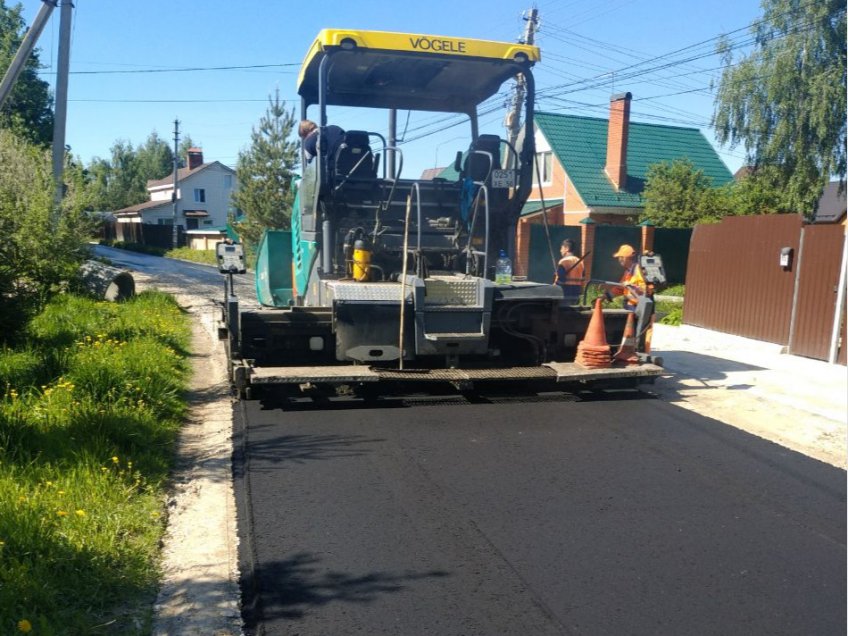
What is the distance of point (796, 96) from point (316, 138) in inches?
746

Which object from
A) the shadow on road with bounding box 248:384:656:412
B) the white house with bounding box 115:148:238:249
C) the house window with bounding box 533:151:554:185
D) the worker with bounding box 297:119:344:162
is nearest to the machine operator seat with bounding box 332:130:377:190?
the worker with bounding box 297:119:344:162

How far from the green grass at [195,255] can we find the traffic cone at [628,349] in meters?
32.1

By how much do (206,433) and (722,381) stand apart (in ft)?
18.9

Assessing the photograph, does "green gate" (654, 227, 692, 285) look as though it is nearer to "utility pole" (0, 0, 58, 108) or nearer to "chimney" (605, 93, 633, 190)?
"chimney" (605, 93, 633, 190)

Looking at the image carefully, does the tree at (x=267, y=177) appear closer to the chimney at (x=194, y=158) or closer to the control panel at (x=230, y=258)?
the control panel at (x=230, y=258)

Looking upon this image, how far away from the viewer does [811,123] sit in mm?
21656

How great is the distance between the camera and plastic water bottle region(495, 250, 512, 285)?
810 cm

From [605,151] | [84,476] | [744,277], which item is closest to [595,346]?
[84,476]

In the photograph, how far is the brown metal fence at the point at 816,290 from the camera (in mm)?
10547

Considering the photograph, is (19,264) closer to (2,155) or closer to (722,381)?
(2,155)

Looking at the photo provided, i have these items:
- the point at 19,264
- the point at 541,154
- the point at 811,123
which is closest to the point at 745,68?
the point at 811,123

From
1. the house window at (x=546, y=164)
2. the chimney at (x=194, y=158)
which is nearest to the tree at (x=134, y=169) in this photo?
the chimney at (x=194, y=158)

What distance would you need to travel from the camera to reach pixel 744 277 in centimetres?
1245

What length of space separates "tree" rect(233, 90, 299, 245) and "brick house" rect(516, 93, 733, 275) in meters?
12.8
